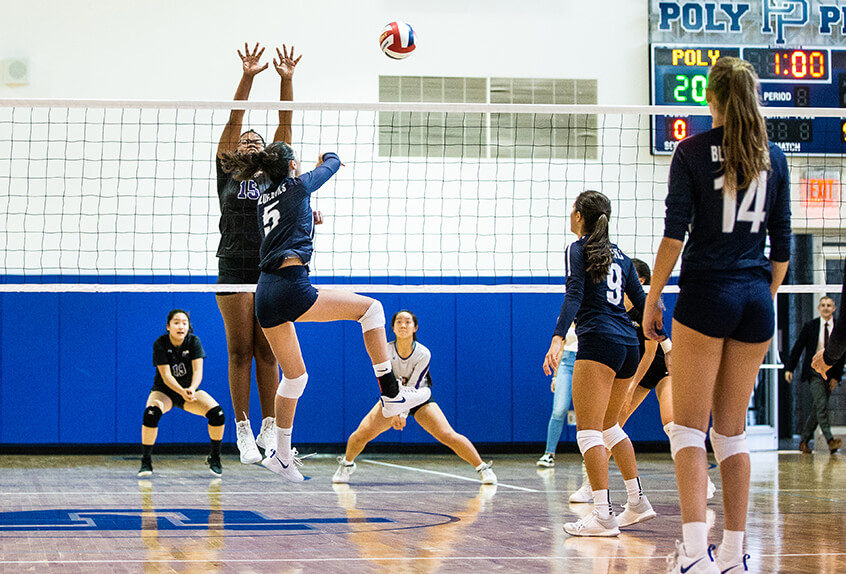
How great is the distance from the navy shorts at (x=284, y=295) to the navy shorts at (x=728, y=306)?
2214 millimetres

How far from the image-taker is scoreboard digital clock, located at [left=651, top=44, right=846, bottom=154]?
11.0 m

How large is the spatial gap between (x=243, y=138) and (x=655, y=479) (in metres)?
4.84

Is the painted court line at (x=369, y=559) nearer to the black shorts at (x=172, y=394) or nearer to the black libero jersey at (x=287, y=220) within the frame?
the black libero jersey at (x=287, y=220)

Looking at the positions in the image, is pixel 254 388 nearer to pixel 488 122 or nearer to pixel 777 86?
pixel 488 122

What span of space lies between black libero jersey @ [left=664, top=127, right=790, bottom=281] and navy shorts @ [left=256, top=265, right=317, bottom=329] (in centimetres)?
220

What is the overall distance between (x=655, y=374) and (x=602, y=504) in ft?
6.48

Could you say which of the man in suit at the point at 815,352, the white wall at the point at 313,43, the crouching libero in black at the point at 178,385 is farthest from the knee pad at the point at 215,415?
the man in suit at the point at 815,352

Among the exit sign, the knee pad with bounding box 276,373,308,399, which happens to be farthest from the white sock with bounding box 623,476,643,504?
the exit sign

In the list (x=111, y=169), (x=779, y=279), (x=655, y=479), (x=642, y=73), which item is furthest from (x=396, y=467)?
(x=779, y=279)

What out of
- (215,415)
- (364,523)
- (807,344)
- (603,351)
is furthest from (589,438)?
(807,344)

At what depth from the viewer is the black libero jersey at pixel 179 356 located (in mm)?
8961

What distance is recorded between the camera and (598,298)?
16.9 ft

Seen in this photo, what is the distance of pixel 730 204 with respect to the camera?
3.33m

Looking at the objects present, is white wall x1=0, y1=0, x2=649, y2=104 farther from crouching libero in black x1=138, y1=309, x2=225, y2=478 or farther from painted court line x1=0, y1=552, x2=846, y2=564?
painted court line x1=0, y1=552, x2=846, y2=564
